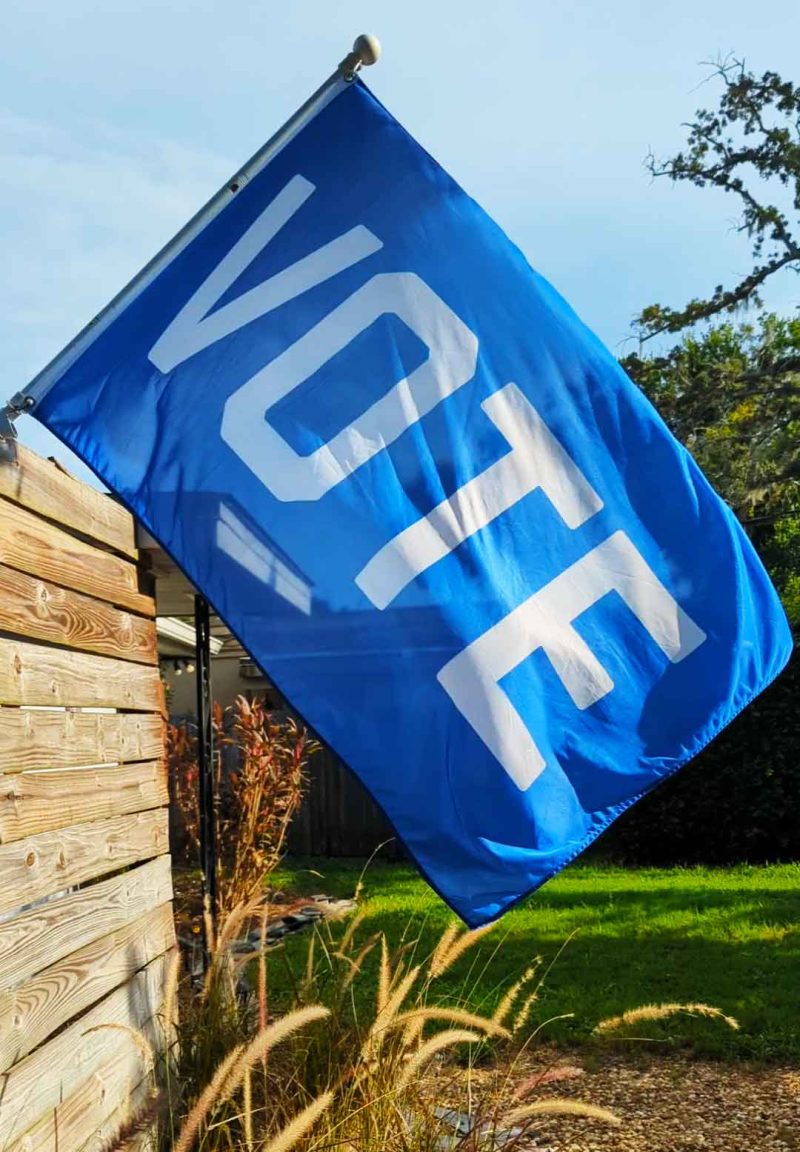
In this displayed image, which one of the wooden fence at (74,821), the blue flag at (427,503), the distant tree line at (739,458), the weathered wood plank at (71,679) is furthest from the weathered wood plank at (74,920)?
the distant tree line at (739,458)

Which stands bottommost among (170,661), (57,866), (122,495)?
(57,866)

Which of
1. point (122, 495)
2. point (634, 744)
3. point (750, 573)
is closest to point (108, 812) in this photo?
point (122, 495)

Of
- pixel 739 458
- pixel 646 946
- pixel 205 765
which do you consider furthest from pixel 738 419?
pixel 205 765

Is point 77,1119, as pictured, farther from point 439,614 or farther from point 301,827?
point 301,827

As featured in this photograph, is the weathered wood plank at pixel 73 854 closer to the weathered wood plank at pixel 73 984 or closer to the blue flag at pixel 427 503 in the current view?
the weathered wood plank at pixel 73 984

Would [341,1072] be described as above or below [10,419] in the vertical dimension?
below

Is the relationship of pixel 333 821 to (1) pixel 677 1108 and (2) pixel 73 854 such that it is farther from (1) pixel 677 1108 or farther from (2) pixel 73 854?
(2) pixel 73 854

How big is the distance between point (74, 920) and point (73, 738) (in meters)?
0.44

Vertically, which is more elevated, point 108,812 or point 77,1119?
point 108,812

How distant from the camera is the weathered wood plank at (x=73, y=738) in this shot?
2.72m

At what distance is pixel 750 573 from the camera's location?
3.09 metres

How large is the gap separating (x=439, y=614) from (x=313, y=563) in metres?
0.31

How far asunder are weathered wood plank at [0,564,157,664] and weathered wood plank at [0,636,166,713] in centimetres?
3

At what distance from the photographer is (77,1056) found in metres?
2.94
